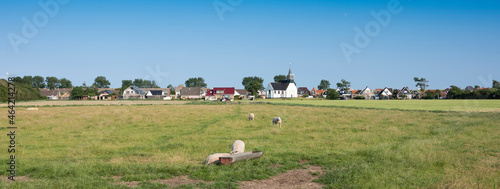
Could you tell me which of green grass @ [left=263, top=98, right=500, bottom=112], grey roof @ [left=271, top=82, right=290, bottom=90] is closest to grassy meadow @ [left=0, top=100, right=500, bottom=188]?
green grass @ [left=263, top=98, right=500, bottom=112]

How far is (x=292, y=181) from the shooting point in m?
11.3

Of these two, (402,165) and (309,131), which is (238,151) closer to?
(402,165)

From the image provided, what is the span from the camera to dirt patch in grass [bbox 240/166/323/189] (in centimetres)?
1068

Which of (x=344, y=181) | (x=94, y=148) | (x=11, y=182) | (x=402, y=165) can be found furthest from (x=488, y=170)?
(x=94, y=148)

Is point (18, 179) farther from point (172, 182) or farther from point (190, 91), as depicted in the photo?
point (190, 91)

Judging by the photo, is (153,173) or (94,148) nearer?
(153,173)

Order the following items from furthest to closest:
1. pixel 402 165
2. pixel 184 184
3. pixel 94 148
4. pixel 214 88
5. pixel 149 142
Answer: pixel 214 88 < pixel 149 142 < pixel 94 148 < pixel 402 165 < pixel 184 184

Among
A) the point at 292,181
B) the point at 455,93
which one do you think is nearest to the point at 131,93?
the point at 455,93

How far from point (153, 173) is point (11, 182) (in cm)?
462

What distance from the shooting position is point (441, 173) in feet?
40.3

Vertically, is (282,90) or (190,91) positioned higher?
(282,90)

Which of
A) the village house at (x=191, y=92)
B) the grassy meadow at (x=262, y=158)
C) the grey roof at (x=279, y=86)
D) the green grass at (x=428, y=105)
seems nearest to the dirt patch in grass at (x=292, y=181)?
the grassy meadow at (x=262, y=158)

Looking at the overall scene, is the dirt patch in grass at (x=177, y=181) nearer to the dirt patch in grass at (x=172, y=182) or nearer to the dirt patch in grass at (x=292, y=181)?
the dirt patch in grass at (x=172, y=182)

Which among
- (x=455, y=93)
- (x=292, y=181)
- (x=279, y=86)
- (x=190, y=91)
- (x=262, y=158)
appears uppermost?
(x=279, y=86)
